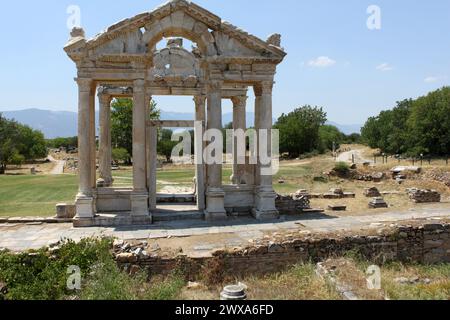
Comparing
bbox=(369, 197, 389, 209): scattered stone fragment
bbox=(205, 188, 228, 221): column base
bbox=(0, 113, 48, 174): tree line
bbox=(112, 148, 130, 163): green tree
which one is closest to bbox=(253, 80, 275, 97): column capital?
bbox=(205, 188, 228, 221): column base

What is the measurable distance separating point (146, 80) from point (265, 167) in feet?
18.3

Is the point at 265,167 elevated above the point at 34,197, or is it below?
above

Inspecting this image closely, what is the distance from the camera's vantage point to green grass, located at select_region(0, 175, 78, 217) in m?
19.5

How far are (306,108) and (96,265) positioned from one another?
6476cm

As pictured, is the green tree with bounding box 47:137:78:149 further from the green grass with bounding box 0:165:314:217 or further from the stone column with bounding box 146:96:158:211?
the stone column with bounding box 146:96:158:211

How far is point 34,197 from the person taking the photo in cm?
2409

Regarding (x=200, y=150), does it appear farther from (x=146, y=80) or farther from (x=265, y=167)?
(x=146, y=80)

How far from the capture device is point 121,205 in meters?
17.4

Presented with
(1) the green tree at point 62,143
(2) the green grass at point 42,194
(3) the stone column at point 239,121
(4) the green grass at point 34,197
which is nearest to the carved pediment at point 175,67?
(3) the stone column at point 239,121

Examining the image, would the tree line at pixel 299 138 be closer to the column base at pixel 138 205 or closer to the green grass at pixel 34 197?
the green grass at pixel 34 197

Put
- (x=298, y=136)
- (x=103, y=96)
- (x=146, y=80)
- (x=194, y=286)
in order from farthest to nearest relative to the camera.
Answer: (x=298, y=136), (x=103, y=96), (x=146, y=80), (x=194, y=286)

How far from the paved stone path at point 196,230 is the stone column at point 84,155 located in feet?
2.83

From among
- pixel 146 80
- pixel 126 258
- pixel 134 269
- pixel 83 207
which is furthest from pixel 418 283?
pixel 146 80
